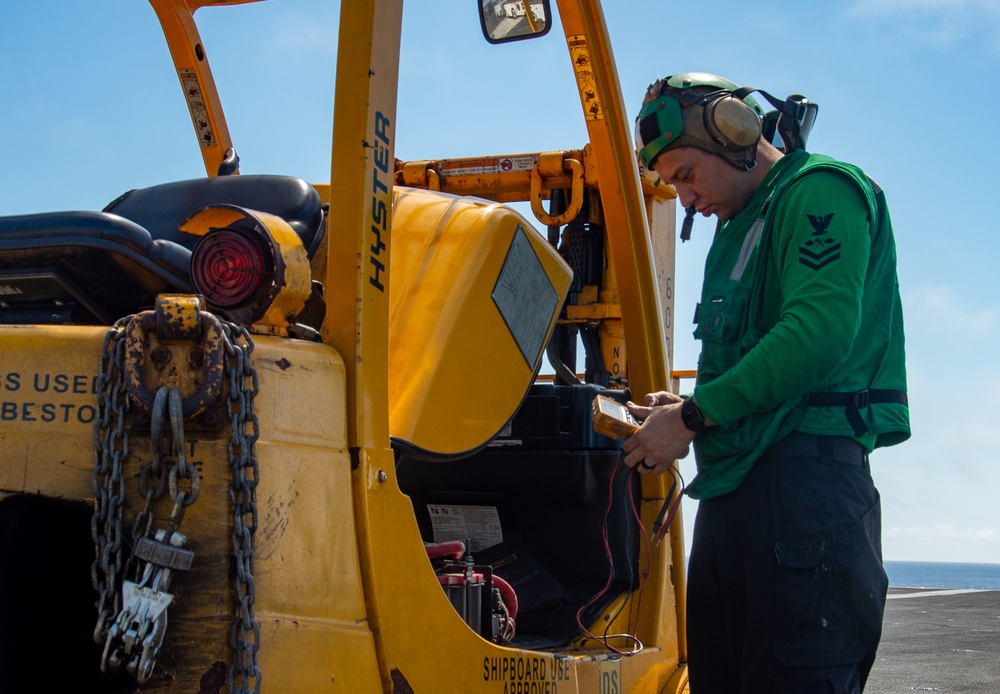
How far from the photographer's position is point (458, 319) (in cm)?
260

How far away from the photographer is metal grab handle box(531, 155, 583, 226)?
5.52m

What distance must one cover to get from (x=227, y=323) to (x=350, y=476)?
1.23 feet

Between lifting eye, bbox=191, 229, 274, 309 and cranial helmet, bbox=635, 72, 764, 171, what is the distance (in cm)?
110

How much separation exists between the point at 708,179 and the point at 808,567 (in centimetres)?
97

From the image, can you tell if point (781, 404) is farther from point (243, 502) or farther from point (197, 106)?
point (197, 106)

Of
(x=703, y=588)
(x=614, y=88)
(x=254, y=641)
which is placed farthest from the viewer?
(x=614, y=88)

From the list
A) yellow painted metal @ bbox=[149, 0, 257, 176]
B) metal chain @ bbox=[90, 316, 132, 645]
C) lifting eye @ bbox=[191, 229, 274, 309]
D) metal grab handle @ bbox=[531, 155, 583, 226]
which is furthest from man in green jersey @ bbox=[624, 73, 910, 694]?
metal grab handle @ bbox=[531, 155, 583, 226]

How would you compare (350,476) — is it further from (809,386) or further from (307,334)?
(809,386)

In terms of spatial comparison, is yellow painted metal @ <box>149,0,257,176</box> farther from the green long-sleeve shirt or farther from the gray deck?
the gray deck

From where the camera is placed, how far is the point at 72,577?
2.00 meters

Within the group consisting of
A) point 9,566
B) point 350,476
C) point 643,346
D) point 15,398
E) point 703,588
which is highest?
point 643,346

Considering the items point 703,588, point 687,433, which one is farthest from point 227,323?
point 703,588

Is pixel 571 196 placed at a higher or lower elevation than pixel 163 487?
higher

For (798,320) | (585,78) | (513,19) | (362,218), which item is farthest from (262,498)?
(585,78)
